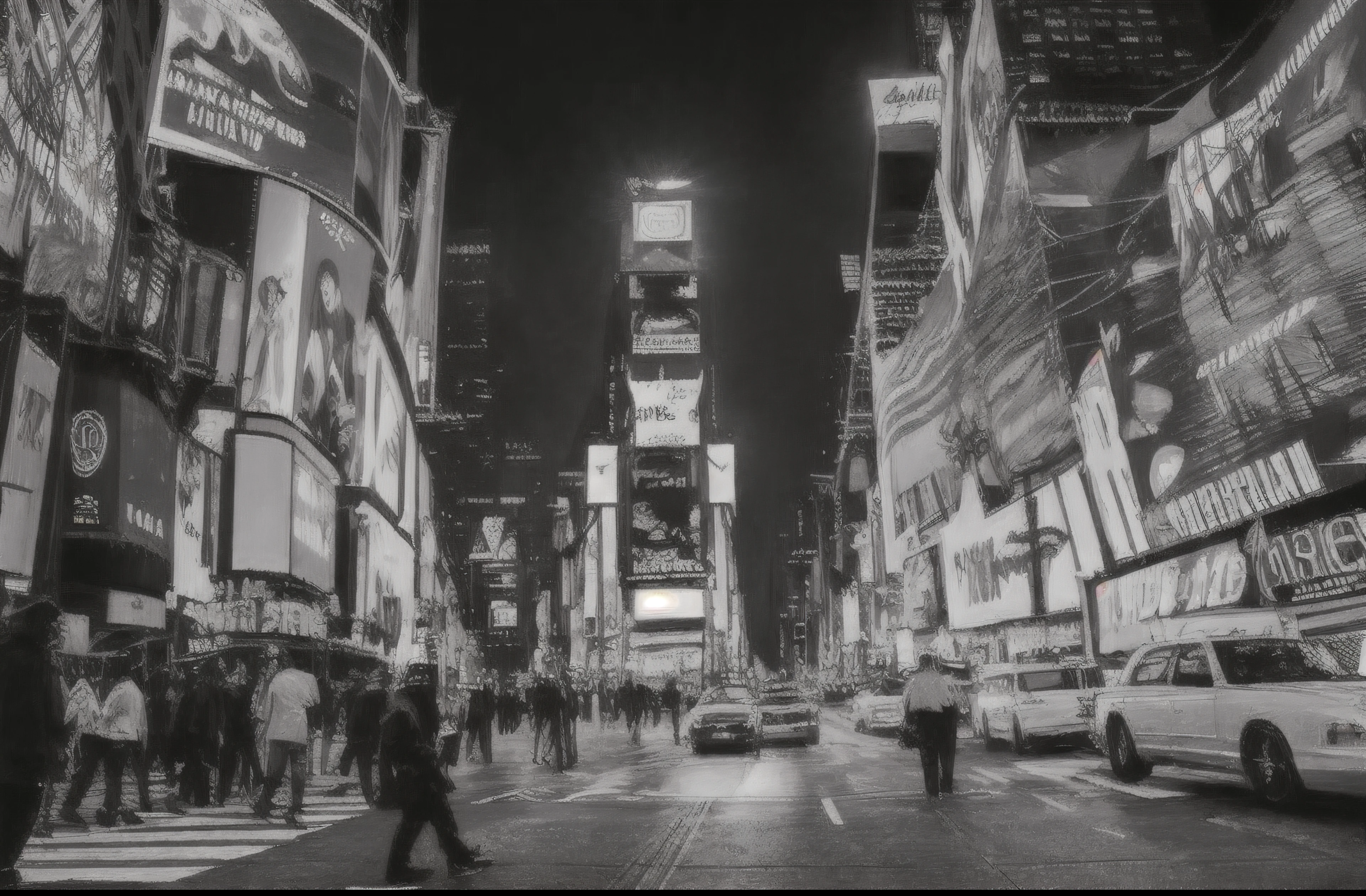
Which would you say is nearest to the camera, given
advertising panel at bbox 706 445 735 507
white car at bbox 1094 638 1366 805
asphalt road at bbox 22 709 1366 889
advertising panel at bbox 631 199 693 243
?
asphalt road at bbox 22 709 1366 889

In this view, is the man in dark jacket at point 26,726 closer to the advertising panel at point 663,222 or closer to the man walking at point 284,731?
the man walking at point 284,731

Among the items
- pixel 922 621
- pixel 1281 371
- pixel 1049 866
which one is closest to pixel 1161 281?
pixel 1281 371

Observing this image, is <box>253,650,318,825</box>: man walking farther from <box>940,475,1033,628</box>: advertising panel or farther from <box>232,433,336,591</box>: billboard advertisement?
<box>940,475,1033,628</box>: advertising panel

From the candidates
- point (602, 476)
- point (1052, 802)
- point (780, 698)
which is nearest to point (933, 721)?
point (1052, 802)

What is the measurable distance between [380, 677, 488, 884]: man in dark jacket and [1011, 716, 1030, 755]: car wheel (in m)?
13.0

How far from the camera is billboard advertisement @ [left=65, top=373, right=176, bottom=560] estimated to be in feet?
64.2

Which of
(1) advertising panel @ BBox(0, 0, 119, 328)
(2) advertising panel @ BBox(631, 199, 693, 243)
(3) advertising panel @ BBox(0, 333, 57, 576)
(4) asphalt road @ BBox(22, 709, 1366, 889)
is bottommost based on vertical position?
(4) asphalt road @ BBox(22, 709, 1366, 889)

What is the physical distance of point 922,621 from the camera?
66.4 metres

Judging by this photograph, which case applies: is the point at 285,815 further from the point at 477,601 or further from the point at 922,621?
the point at 477,601

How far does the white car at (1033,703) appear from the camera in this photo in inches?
735

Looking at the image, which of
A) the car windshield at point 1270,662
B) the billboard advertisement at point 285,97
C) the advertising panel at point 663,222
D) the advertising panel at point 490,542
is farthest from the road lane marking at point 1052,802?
the advertising panel at point 663,222

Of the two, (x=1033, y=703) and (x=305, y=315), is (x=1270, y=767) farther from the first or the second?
(x=305, y=315)

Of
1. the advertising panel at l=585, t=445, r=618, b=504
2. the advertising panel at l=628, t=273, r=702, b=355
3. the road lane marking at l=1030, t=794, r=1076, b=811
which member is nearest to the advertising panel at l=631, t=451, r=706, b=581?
the advertising panel at l=585, t=445, r=618, b=504

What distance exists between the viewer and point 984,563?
49125 millimetres
